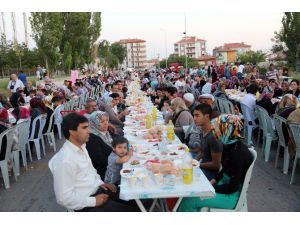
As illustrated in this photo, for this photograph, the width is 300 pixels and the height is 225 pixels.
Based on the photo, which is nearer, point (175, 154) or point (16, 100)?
point (175, 154)

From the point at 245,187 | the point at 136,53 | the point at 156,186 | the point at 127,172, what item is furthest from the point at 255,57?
the point at 136,53

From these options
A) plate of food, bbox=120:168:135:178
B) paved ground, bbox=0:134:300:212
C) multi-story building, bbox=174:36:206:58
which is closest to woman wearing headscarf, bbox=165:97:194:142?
paved ground, bbox=0:134:300:212

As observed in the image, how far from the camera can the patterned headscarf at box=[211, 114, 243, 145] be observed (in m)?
3.11

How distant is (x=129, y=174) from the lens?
3.08 meters

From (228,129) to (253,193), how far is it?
180 cm

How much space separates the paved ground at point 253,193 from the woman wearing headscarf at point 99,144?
0.90m

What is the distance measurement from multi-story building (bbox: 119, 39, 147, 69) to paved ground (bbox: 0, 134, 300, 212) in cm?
14072

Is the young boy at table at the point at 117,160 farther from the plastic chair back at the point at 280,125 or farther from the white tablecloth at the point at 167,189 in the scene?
the plastic chair back at the point at 280,125

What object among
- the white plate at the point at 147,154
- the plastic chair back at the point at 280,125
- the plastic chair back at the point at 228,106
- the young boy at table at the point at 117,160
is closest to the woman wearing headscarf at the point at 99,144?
the young boy at table at the point at 117,160

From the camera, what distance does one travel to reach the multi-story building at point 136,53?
146125 millimetres

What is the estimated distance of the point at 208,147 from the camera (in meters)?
3.60

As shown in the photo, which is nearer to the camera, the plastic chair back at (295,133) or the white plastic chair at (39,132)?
the plastic chair back at (295,133)

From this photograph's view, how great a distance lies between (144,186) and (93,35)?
36.8 metres

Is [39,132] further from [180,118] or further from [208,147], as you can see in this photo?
[208,147]
